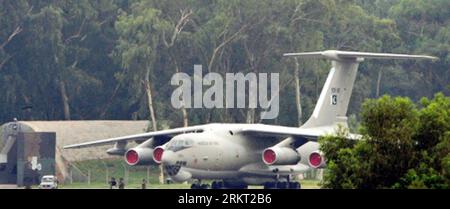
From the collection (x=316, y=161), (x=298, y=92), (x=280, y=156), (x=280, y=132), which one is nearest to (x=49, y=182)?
(x=280, y=132)

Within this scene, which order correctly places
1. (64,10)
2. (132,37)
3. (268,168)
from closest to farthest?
(268,168) → (132,37) → (64,10)

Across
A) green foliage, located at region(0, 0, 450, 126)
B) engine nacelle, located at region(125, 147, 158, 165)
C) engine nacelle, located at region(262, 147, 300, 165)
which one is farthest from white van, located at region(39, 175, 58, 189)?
green foliage, located at region(0, 0, 450, 126)

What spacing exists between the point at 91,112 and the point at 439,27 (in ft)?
71.2

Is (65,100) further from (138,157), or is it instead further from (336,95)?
(138,157)

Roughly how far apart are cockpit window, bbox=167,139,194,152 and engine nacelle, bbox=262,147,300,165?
2.71m

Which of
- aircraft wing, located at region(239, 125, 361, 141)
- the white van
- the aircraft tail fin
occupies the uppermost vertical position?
the aircraft tail fin

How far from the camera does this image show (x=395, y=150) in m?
30.3

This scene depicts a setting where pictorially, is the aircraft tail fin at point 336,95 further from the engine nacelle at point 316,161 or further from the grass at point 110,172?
the grass at point 110,172

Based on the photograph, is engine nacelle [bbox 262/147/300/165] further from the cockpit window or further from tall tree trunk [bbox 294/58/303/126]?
tall tree trunk [bbox 294/58/303/126]

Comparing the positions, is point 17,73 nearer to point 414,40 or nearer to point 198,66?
point 198,66

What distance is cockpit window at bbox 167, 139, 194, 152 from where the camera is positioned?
51156 millimetres
